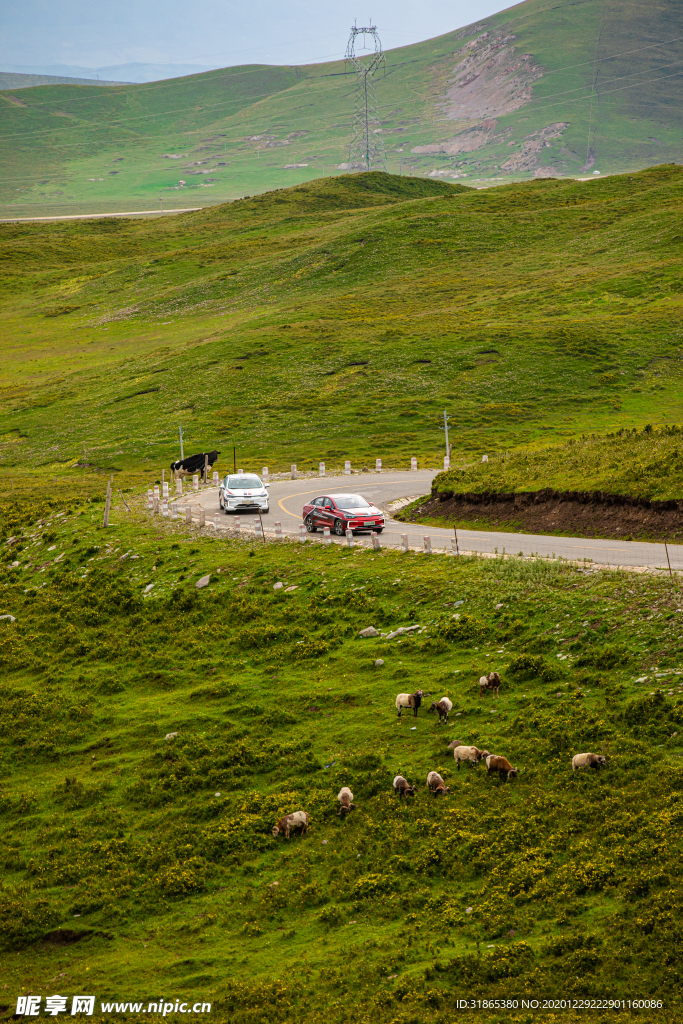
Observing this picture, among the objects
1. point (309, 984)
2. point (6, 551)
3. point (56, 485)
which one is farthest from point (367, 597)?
point (56, 485)

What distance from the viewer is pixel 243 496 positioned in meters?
44.5

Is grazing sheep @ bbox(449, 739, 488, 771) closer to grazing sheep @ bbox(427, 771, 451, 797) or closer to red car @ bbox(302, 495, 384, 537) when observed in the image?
grazing sheep @ bbox(427, 771, 451, 797)

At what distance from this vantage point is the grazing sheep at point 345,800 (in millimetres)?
17922

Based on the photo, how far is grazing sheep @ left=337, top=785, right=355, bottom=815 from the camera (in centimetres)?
1792

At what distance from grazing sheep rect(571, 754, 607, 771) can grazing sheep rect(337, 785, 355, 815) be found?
4.45 meters

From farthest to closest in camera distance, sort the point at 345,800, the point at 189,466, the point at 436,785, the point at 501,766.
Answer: the point at 189,466 → the point at 345,800 → the point at 436,785 → the point at 501,766

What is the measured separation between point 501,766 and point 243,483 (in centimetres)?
3016

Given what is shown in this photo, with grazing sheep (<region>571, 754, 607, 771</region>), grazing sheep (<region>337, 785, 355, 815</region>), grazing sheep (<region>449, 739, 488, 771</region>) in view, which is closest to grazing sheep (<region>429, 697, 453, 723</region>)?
grazing sheep (<region>449, 739, 488, 771</region>)

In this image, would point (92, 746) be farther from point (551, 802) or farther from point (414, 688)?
point (551, 802)

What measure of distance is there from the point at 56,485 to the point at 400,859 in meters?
56.6

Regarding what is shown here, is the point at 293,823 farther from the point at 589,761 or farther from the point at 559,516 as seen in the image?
the point at 559,516

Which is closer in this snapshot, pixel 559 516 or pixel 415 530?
pixel 559 516

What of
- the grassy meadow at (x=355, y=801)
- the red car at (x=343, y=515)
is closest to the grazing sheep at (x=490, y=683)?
the grassy meadow at (x=355, y=801)

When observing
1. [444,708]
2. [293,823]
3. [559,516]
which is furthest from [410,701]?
[559,516]
